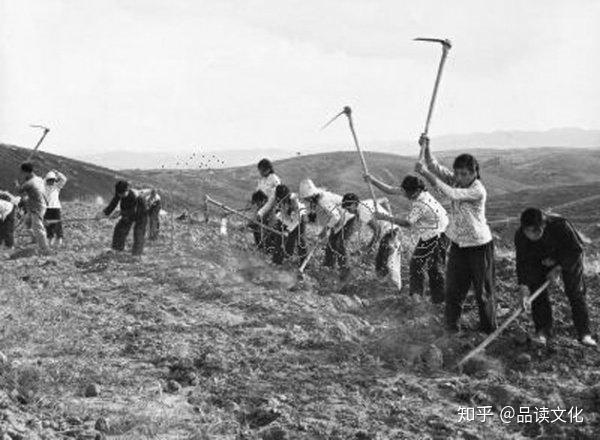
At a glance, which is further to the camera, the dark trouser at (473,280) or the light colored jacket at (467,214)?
the dark trouser at (473,280)

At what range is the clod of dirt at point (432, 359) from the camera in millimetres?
6098

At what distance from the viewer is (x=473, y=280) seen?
21.8 feet

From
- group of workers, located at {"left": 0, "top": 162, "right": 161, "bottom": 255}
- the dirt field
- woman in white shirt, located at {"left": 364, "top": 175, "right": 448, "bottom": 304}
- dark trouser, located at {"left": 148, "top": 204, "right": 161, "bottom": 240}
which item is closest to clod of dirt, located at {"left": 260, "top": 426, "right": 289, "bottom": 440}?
the dirt field

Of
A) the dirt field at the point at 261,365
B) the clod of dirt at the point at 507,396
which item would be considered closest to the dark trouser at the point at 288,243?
the dirt field at the point at 261,365

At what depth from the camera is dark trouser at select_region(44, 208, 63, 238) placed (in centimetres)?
1223

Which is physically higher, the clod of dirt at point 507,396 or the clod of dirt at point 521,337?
the clod of dirt at point 521,337

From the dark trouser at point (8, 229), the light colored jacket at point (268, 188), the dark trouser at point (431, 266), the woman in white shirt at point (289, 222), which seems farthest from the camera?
the dark trouser at point (8, 229)

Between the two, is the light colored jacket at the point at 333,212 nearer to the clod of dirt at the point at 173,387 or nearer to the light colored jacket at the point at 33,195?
the light colored jacket at the point at 33,195

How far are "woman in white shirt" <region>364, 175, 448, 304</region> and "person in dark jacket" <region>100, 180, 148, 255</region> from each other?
422 centimetres

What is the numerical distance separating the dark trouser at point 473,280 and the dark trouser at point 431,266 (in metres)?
1.29

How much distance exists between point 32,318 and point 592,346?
200 inches

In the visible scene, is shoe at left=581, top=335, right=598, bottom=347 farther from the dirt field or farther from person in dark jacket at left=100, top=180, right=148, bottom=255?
person in dark jacket at left=100, top=180, right=148, bottom=255

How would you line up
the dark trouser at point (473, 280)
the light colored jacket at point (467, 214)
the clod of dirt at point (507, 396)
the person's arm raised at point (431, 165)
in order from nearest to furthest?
the clod of dirt at point (507, 396) → the light colored jacket at point (467, 214) → the dark trouser at point (473, 280) → the person's arm raised at point (431, 165)

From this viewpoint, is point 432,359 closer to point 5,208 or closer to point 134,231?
point 134,231
